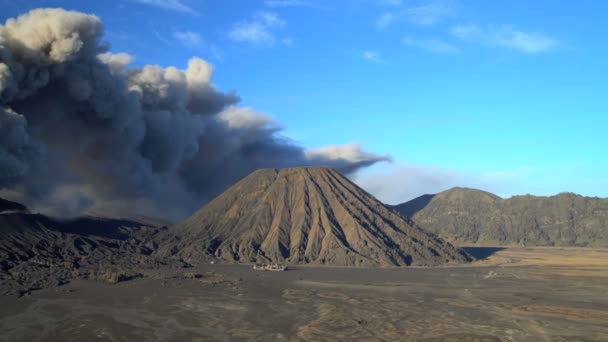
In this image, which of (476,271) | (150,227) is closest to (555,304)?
(476,271)

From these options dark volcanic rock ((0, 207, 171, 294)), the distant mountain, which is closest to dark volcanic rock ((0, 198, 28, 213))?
dark volcanic rock ((0, 207, 171, 294))

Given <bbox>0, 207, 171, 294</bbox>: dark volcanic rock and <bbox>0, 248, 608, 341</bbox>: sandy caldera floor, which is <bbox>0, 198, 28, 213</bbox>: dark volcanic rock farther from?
<bbox>0, 248, 608, 341</bbox>: sandy caldera floor

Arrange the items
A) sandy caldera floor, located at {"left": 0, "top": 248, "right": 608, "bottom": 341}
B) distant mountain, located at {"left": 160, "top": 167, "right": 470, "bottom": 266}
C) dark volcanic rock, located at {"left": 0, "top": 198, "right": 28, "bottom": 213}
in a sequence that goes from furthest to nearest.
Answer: distant mountain, located at {"left": 160, "top": 167, "right": 470, "bottom": 266}, dark volcanic rock, located at {"left": 0, "top": 198, "right": 28, "bottom": 213}, sandy caldera floor, located at {"left": 0, "top": 248, "right": 608, "bottom": 341}

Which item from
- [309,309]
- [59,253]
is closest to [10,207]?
[59,253]

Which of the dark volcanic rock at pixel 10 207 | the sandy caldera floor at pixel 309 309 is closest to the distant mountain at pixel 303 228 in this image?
the sandy caldera floor at pixel 309 309

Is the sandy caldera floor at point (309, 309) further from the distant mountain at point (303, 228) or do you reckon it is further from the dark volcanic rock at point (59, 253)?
the distant mountain at point (303, 228)

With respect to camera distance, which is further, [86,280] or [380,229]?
[380,229]

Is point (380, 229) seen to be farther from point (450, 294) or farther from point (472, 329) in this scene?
point (472, 329)
